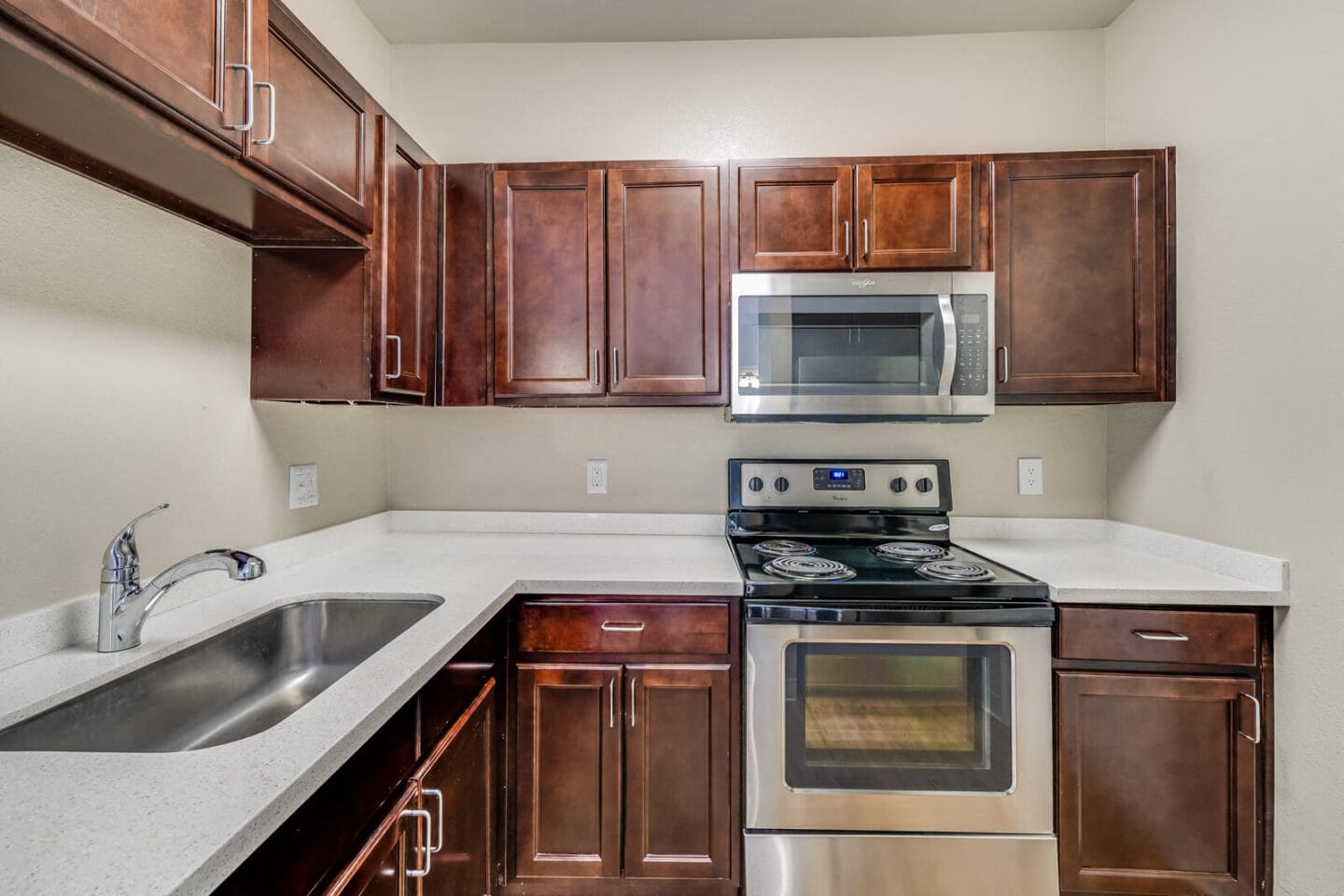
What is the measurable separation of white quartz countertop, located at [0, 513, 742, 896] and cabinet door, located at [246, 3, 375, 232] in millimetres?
909

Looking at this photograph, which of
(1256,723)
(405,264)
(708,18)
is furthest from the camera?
(708,18)

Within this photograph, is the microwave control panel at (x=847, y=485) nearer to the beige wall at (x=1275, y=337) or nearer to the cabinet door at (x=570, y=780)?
the beige wall at (x=1275, y=337)

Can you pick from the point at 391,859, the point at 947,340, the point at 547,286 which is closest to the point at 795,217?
the point at 947,340

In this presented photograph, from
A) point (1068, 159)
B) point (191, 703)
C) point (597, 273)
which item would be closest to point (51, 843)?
point (191, 703)

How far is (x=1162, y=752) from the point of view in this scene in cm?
146

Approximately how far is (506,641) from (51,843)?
38.8 inches

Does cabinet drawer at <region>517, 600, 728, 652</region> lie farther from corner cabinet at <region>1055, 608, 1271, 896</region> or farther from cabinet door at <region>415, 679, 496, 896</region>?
corner cabinet at <region>1055, 608, 1271, 896</region>

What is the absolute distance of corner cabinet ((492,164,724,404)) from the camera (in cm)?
184

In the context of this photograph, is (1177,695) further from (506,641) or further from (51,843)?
(51,843)

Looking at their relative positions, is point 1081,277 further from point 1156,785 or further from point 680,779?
point 680,779

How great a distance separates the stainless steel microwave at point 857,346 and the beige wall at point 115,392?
4.34 ft

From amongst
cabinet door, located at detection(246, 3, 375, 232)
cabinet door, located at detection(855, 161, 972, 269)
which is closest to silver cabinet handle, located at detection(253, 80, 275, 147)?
cabinet door, located at detection(246, 3, 375, 232)

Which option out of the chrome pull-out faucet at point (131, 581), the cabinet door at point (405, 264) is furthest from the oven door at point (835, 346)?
the chrome pull-out faucet at point (131, 581)

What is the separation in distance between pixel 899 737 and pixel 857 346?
3.53 feet
